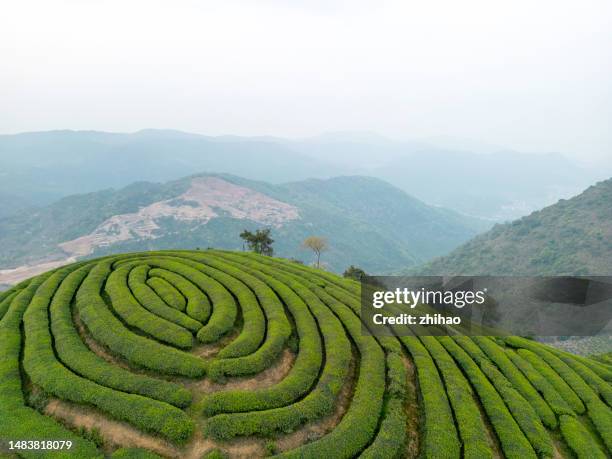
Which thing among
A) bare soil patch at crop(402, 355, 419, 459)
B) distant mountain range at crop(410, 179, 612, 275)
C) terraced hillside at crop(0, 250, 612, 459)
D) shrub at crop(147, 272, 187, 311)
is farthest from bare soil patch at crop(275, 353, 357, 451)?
distant mountain range at crop(410, 179, 612, 275)

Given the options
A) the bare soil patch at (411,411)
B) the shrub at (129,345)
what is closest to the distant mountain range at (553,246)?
the bare soil patch at (411,411)

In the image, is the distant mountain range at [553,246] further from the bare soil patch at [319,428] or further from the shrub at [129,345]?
the shrub at [129,345]

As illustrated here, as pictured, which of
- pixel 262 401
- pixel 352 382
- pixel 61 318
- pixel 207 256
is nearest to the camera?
pixel 262 401

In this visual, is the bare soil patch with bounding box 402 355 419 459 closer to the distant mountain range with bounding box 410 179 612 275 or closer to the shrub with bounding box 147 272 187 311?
the shrub with bounding box 147 272 187 311

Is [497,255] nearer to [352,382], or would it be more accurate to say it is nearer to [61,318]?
[352,382]

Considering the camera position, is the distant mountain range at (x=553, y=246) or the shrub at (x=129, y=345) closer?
the shrub at (x=129, y=345)

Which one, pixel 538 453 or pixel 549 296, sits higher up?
pixel 538 453

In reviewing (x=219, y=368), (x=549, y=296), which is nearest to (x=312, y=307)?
(x=219, y=368)
